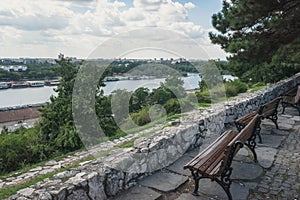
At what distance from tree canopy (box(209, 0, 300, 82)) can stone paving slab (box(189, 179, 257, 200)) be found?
4.80 meters

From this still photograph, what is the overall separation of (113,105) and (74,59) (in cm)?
300

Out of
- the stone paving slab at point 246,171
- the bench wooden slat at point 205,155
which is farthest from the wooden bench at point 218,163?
the stone paving slab at point 246,171

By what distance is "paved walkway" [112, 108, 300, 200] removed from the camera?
2.60 meters

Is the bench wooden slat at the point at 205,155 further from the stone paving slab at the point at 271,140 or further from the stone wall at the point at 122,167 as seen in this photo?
the stone paving slab at the point at 271,140

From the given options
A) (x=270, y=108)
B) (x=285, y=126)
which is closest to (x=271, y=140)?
(x=270, y=108)

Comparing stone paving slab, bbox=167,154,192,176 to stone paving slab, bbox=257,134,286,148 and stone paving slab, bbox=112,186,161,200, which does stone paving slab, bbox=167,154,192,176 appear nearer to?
stone paving slab, bbox=112,186,161,200

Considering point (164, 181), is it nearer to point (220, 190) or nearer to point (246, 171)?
point (220, 190)

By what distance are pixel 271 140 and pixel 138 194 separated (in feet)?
9.71

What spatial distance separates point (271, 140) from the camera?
4.43 m

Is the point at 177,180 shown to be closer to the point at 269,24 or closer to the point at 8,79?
the point at 269,24

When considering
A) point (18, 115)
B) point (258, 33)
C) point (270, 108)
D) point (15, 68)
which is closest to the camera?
point (270, 108)

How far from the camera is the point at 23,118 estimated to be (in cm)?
2084

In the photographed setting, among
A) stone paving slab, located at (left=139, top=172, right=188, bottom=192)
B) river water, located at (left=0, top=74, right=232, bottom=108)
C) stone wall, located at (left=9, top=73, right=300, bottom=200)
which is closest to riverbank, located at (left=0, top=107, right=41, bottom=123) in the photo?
river water, located at (left=0, top=74, right=232, bottom=108)

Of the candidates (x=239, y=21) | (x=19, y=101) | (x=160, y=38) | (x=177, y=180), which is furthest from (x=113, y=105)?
(x=19, y=101)
